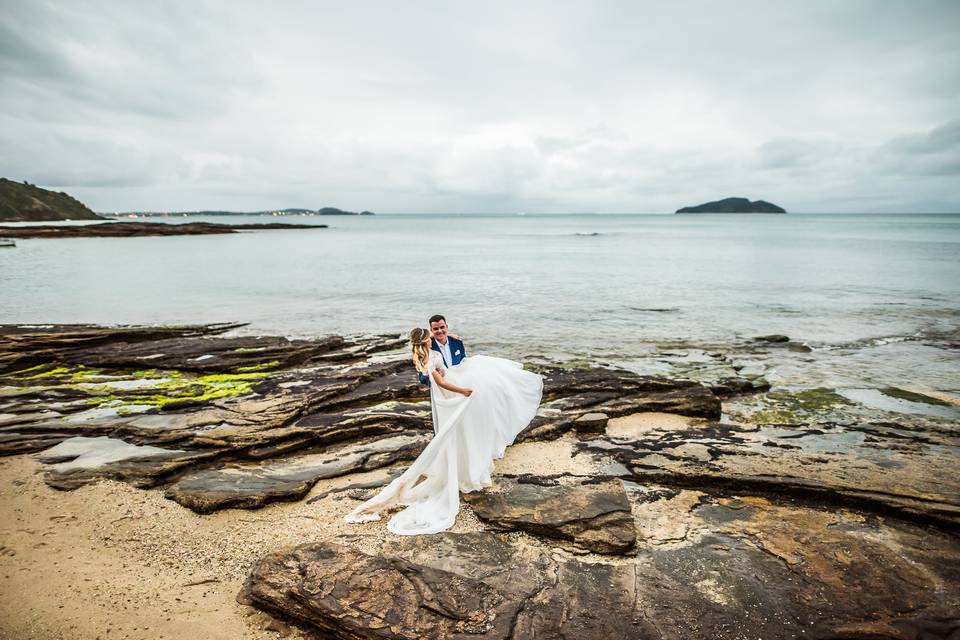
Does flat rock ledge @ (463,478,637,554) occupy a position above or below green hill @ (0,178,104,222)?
below

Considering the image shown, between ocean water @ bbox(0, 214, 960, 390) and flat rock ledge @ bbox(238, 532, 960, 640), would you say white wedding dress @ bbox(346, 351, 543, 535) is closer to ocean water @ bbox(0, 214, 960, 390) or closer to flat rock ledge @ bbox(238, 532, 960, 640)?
flat rock ledge @ bbox(238, 532, 960, 640)

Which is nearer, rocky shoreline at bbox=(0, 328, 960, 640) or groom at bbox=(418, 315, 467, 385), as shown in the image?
rocky shoreline at bbox=(0, 328, 960, 640)

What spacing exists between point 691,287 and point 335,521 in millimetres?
38428

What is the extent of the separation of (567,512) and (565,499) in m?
0.38

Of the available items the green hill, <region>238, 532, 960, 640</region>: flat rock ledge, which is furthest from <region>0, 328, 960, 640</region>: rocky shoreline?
the green hill

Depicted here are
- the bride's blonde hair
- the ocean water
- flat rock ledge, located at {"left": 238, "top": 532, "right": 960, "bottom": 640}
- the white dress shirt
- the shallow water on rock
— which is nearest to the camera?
flat rock ledge, located at {"left": 238, "top": 532, "right": 960, "bottom": 640}

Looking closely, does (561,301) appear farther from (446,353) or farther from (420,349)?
(420,349)

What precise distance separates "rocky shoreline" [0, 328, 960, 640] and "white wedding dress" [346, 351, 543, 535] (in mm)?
331

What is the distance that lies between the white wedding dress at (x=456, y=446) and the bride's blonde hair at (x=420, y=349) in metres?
0.12

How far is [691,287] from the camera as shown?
40062 millimetres

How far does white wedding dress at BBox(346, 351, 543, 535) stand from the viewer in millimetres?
7422


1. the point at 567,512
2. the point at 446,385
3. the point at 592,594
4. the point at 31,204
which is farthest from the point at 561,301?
the point at 31,204

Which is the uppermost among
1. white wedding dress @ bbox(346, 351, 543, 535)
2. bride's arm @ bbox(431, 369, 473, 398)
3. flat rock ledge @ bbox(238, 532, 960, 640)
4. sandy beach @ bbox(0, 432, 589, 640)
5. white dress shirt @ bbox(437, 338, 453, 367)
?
white dress shirt @ bbox(437, 338, 453, 367)

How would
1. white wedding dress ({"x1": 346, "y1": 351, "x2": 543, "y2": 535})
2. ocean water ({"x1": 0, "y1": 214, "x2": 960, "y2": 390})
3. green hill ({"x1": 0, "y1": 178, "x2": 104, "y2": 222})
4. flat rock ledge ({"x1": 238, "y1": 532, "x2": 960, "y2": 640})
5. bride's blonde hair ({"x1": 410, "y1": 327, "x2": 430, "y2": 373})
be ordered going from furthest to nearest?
1. green hill ({"x1": 0, "y1": 178, "x2": 104, "y2": 222})
2. ocean water ({"x1": 0, "y1": 214, "x2": 960, "y2": 390})
3. bride's blonde hair ({"x1": 410, "y1": 327, "x2": 430, "y2": 373})
4. white wedding dress ({"x1": 346, "y1": 351, "x2": 543, "y2": 535})
5. flat rock ledge ({"x1": 238, "y1": 532, "x2": 960, "y2": 640})
